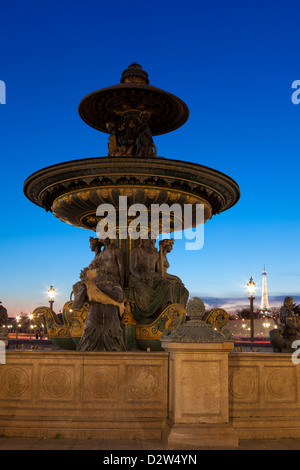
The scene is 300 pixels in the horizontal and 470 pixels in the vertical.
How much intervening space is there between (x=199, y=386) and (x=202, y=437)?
0.58 metres

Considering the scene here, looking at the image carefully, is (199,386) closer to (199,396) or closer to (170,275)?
(199,396)

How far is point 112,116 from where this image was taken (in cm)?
1323

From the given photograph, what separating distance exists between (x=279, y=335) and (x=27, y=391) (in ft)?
23.6

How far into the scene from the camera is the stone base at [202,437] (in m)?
5.55

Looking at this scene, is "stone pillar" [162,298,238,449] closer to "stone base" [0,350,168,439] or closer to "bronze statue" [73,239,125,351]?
"stone base" [0,350,168,439]

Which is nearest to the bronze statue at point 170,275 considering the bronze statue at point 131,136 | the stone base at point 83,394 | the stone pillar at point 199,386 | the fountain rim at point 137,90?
the bronze statue at point 131,136

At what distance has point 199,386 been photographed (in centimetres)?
588

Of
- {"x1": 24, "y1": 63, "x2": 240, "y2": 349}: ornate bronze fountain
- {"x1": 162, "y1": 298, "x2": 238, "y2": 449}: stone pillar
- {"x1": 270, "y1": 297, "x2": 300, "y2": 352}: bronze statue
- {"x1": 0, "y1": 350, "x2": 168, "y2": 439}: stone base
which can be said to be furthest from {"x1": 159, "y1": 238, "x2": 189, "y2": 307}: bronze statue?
{"x1": 162, "y1": 298, "x2": 238, "y2": 449}: stone pillar

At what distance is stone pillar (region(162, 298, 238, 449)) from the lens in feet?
18.7
